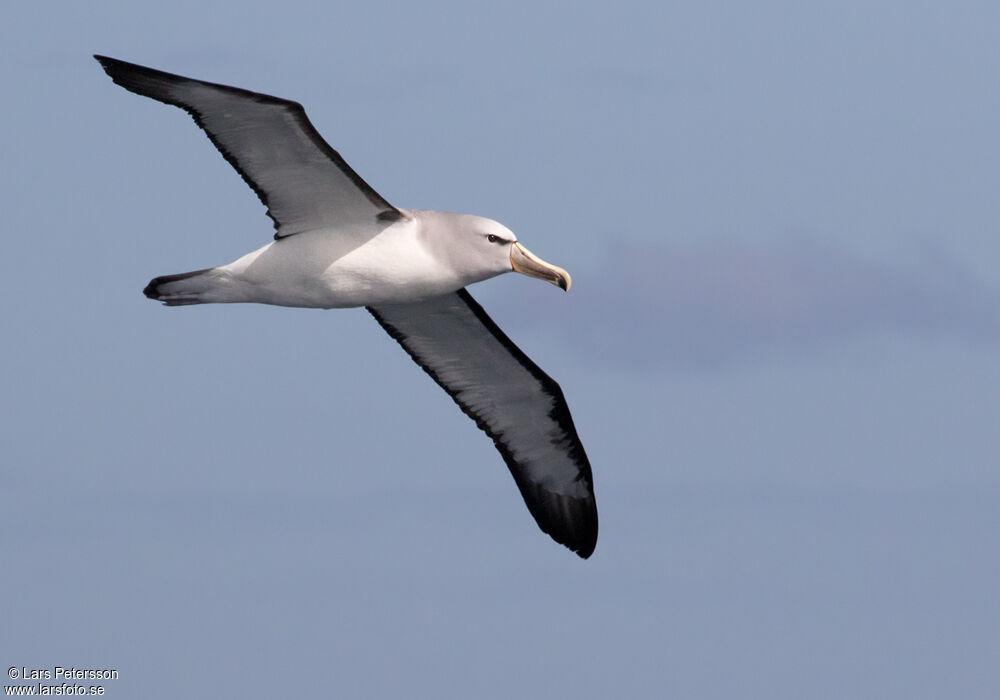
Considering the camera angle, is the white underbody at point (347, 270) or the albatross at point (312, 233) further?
the white underbody at point (347, 270)

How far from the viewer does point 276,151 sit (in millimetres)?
13844

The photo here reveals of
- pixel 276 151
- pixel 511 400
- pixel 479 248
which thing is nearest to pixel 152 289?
pixel 276 151

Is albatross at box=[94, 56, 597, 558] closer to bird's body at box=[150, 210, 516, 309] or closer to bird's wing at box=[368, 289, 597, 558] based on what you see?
bird's body at box=[150, 210, 516, 309]

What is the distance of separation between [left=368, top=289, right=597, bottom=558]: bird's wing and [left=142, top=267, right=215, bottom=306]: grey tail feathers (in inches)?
97.3

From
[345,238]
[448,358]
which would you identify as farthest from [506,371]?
[345,238]

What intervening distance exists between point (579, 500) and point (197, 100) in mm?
6446

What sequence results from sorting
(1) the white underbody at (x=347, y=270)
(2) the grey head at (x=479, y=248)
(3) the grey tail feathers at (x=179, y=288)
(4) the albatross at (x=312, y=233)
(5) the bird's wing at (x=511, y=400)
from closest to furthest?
(4) the albatross at (x=312, y=233) < (1) the white underbody at (x=347, y=270) < (2) the grey head at (x=479, y=248) < (3) the grey tail feathers at (x=179, y=288) < (5) the bird's wing at (x=511, y=400)

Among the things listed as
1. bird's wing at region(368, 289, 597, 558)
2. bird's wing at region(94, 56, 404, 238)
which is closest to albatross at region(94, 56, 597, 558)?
bird's wing at region(94, 56, 404, 238)

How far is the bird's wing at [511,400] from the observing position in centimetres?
1639

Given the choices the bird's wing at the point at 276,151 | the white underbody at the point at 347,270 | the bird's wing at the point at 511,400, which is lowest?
the bird's wing at the point at 511,400

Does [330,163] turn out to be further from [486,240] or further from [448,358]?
[448,358]

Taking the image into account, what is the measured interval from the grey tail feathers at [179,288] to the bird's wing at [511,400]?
2.47 meters

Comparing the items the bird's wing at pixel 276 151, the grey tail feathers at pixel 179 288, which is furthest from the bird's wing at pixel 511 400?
the grey tail feathers at pixel 179 288

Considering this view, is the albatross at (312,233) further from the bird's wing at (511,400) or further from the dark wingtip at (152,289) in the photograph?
the bird's wing at (511,400)
